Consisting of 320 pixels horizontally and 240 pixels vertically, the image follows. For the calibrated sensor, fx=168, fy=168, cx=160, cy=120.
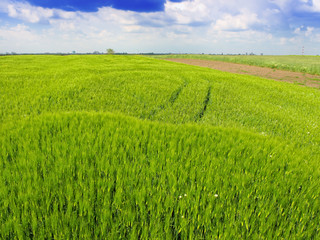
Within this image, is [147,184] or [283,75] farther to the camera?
[283,75]

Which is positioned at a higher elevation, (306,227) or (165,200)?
(165,200)

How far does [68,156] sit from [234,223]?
2.05 m

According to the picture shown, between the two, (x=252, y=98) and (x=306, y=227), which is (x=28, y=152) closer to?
(x=306, y=227)

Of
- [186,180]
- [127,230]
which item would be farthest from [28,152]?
[186,180]

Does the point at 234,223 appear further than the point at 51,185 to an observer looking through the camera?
No

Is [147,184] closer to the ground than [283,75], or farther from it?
closer to the ground

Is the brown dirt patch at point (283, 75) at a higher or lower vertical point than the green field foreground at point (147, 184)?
higher

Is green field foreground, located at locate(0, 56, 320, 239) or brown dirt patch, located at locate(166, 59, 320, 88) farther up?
brown dirt patch, located at locate(166, 59, 320, 88)

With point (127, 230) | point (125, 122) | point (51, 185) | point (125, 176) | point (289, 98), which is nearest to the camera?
point (127, 230)

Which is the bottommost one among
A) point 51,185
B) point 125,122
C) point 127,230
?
point 127,230

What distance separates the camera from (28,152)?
2.28 m

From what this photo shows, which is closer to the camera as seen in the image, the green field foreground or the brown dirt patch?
the green field foreground

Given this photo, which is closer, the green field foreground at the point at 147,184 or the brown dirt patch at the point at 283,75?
the green field foreground at the point at 147,184

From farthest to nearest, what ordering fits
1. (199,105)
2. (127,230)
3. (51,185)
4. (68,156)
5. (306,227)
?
(199,105), (68,156), (51,185), (306,227), (127,230)
